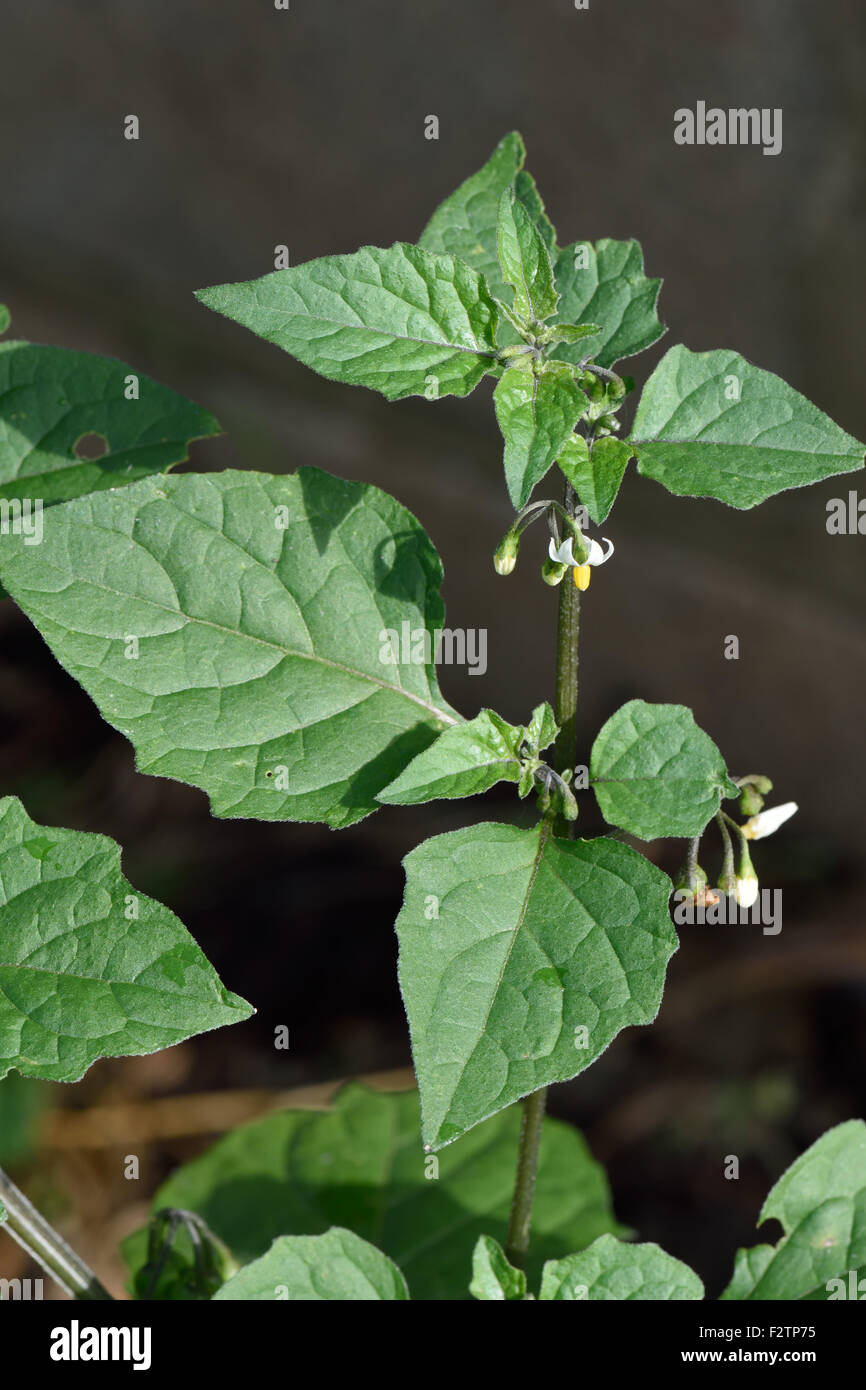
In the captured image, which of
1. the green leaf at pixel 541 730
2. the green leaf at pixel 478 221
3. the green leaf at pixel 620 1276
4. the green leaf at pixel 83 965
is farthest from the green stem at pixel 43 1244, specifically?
the green leaf at pixel 478 221

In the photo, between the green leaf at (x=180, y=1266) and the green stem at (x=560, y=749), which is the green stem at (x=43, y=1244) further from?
the green stem at (x=560, y=749)

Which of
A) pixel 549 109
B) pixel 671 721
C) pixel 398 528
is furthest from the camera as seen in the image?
pixel 549 109

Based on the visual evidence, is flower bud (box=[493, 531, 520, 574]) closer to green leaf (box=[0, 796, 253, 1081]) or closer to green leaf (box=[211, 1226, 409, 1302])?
green leaf (box=[0, 796, 253, 1081])

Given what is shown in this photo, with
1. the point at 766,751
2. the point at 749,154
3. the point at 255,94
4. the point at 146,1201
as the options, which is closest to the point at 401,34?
the point at 255,94

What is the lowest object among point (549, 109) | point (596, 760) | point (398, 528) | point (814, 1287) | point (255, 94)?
point (814, 1287)

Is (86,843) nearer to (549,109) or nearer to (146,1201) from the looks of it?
(146,1201)

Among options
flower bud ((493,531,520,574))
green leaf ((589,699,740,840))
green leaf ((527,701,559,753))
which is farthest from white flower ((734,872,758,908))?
flower bud ((493,531,520,574))
